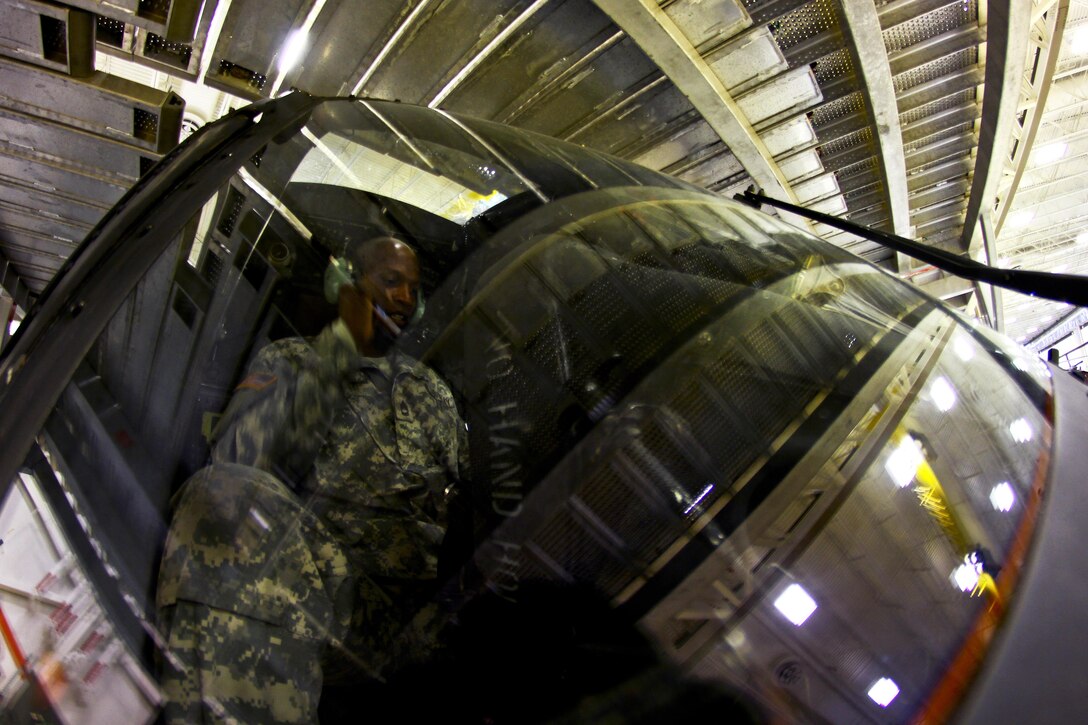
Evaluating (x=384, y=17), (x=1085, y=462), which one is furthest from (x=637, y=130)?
(x=1085, y=462)

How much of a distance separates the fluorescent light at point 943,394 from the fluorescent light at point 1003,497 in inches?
5.0

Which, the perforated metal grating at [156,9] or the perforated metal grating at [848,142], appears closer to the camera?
the perforated metal grating at [156,9]

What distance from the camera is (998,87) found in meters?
5.02

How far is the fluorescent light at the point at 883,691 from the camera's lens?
664mm

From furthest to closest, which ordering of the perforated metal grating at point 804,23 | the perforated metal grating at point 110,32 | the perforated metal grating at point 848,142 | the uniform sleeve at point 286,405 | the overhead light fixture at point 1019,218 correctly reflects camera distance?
1. the overhead light fixture at point 1019,218
2. the perforated metal grating at point 848,142
3. the perforated metal grating at point 804,23
4. the perforated metal grating at point 110,32
5. the uniform sleeve at point 286,405

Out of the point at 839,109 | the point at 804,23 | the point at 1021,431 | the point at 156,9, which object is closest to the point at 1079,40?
the point at 839,109

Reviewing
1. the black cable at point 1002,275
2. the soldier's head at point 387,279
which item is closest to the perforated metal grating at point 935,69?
the black cable at point 1002,275

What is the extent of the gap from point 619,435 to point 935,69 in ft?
19.2

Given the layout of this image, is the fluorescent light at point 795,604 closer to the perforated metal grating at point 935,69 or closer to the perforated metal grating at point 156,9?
the perforated metal grating at point 156,9

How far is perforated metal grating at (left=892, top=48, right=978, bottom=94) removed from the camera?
4969 mm

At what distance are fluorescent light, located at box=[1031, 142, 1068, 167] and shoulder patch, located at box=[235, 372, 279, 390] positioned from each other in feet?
43.6

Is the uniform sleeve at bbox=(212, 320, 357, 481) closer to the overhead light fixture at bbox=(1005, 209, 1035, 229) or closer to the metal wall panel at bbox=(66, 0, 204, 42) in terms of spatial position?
the metal wall panel at bbox=(66, 0, 204, 42)

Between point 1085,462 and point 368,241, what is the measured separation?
4.14ft

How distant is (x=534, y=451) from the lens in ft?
3.05
